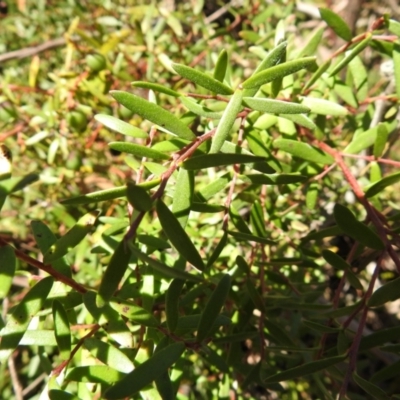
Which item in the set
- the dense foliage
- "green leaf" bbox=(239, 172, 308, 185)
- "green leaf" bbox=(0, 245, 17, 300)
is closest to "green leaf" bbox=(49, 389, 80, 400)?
the dense foliage

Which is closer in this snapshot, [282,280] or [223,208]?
[223,208]

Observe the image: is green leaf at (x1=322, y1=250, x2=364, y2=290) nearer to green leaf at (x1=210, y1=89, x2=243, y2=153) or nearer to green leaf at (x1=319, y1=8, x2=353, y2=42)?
green leaf at (x1=210, y1=89, x2=243, y2=153)

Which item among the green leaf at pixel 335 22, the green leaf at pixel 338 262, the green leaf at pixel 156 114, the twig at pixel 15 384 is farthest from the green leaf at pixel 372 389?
the twig at pixel 15 384

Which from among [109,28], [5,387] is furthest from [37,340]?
[109,28]

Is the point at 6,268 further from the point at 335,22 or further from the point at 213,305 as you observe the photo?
the point at 335,22

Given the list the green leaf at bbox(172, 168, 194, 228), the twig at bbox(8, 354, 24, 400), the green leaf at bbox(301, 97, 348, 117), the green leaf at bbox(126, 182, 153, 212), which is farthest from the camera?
the twig at bbox(8, 354, 24, 400)

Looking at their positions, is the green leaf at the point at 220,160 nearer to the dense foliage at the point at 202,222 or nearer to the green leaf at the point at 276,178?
the dense foliage at the point at 202,222

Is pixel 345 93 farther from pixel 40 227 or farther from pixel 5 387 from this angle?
pixel 5 387
